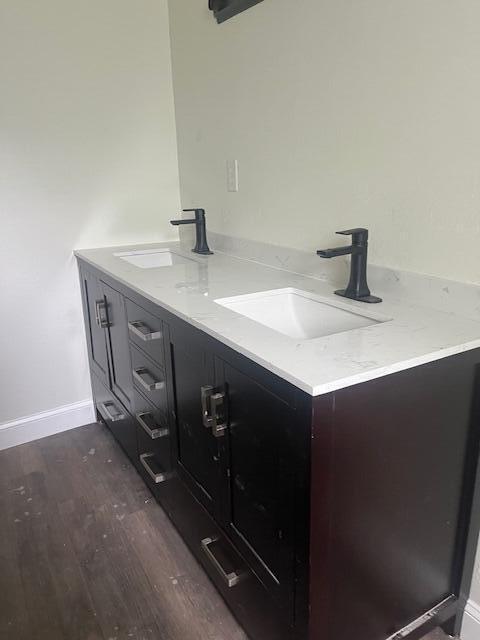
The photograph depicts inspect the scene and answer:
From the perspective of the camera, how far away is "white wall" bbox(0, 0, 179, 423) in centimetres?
200

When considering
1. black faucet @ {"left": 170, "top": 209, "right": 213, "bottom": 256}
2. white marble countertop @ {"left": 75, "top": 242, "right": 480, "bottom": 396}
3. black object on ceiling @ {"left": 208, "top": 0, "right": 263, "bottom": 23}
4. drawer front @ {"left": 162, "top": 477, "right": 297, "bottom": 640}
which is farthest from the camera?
black faucet @ {"left": 170, "top": 209, "right": 213, "bottom": 256}

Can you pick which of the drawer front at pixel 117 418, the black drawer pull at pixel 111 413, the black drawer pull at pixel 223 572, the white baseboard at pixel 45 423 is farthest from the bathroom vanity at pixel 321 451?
the white baseboard at pixel 45 423

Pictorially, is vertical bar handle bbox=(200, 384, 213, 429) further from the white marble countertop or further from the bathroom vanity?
the white marble countertop

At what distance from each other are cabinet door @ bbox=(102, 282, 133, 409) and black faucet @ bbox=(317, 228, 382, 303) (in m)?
0.81

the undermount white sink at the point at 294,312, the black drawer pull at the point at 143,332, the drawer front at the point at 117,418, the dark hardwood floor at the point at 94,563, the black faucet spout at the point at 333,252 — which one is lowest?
the dark hardwood floor at the point at 94,563

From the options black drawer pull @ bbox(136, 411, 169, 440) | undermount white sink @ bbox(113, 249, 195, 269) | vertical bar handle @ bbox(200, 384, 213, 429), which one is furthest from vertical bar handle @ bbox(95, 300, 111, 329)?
vertical bar handle @ bbox(200, 384, 213, 429)

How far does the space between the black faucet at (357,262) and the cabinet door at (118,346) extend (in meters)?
0.81

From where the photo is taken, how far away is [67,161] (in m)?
2.14

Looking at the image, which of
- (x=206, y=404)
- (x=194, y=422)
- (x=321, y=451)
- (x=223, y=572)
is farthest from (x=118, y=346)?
(x=321, y=451)

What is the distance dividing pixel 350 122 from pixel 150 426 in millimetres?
1142

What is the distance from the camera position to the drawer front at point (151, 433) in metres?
1.56

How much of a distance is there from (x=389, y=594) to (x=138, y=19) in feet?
7.81

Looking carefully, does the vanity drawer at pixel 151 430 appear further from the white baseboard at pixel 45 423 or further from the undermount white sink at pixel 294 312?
the white baseboard at pixel 45 423

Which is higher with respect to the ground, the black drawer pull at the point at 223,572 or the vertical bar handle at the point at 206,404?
the vertical bar handle at the point at 206,404
